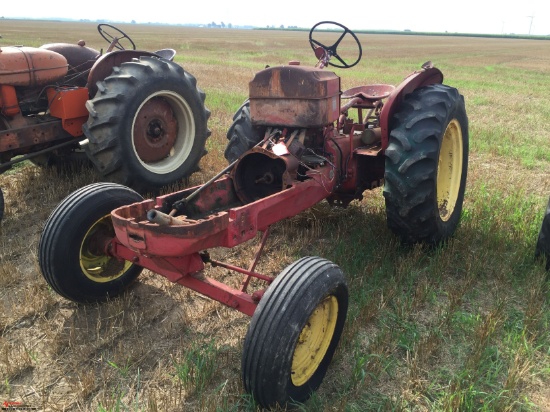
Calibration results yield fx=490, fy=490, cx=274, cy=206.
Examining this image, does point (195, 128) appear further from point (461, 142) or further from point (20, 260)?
point (461, 142)

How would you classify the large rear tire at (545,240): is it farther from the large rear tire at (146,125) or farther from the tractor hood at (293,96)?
the large rear tire at (146,125)

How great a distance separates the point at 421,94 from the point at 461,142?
2.09ft

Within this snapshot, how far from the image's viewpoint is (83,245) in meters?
3.06

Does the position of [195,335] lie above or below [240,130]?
below

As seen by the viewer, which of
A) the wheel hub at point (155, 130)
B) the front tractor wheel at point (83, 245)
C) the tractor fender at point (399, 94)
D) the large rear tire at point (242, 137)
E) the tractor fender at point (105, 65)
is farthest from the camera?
the tractor fender at point (105, 65)

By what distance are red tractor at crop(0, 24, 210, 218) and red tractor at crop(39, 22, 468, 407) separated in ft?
3.54

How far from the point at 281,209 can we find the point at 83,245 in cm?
126

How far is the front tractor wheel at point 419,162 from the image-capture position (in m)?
3.30

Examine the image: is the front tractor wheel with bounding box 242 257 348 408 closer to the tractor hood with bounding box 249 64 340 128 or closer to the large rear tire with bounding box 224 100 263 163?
the tractor hood with bounding box 249 64 340 128

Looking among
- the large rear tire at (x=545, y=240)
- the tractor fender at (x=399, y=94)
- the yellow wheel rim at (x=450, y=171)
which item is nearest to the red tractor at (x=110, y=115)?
the tractor fender at (x=399, y=94)

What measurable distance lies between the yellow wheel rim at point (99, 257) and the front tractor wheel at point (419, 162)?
187cm

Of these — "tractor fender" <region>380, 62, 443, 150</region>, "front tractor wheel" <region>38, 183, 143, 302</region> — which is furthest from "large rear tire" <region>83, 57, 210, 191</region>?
A: "tractor fender" <region>380, 62, 443, 150</region>

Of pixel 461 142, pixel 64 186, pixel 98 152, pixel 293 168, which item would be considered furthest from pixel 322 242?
pixel 64 186

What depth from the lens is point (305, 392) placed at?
2410 millimetres
